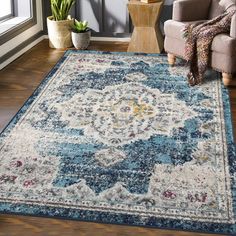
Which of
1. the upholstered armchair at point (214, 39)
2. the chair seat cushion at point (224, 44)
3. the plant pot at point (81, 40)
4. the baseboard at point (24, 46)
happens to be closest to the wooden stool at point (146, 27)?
the upholstered armchair at point (214, 39)

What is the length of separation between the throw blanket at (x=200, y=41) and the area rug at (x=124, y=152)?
111 millimetres

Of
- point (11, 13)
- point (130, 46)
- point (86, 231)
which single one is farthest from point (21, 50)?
point (86, 231)

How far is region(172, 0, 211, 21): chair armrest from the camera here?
382 cm

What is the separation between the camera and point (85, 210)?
2027 millimetres

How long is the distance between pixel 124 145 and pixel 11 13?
103 inches

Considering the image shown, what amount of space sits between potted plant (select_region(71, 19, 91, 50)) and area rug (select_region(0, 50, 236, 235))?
725 mm

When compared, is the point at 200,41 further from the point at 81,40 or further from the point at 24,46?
the point at 24,46

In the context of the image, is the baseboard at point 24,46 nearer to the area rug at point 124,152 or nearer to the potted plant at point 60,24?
the potted plant at point 60,24

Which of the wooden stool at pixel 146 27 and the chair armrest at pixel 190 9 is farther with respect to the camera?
the wooden stool at pixel 146 27

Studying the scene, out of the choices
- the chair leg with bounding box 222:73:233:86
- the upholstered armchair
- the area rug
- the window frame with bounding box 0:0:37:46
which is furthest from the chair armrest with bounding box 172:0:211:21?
the window frame with bounding box 0:0:37:46

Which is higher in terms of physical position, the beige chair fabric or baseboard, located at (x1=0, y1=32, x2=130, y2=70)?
the beige chair fabric

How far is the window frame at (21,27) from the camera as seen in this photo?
4.00m

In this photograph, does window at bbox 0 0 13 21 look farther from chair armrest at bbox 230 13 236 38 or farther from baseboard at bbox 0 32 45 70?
chair armrest at bbox 230 13 236 38

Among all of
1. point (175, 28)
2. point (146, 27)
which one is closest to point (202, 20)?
point (175, 28)
